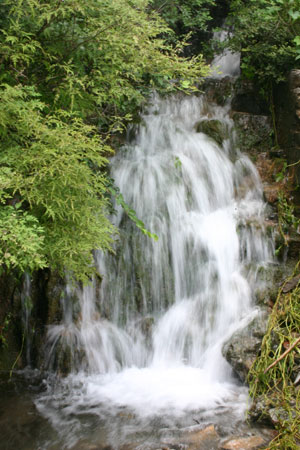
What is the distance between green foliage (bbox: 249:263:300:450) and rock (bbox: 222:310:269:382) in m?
0.10

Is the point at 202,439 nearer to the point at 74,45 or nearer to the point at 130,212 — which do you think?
the point at 130,212

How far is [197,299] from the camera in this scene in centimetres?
505

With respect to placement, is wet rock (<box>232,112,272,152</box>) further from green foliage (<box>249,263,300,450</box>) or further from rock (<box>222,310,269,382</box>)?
rock (<box>222,310,269,382</box>)

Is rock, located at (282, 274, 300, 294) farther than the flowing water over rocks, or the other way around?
rock, located at (282, 274, 300, 294)

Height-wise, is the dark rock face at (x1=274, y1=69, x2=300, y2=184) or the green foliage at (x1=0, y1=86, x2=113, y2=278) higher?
the dark rock face at (x1=274, y1=69, x2=300, y2=184)

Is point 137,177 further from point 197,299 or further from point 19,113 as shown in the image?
point 19,113

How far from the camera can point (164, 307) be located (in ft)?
16.6

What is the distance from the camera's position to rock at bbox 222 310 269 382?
4043mm

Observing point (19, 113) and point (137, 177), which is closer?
point (19, 113)

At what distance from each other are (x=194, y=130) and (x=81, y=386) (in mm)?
4545

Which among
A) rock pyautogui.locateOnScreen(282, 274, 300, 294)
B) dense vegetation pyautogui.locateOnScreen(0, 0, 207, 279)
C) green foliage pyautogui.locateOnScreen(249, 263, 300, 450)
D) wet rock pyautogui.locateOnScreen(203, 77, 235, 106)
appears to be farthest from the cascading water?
dense vegetation pyautogui.locateOnScreen(0, 0, 207, 279)

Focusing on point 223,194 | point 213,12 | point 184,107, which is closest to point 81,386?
point 223,194

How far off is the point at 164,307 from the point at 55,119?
270 cm

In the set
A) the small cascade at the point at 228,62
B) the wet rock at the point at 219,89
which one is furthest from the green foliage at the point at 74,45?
the small cascade at the point at 228,62
